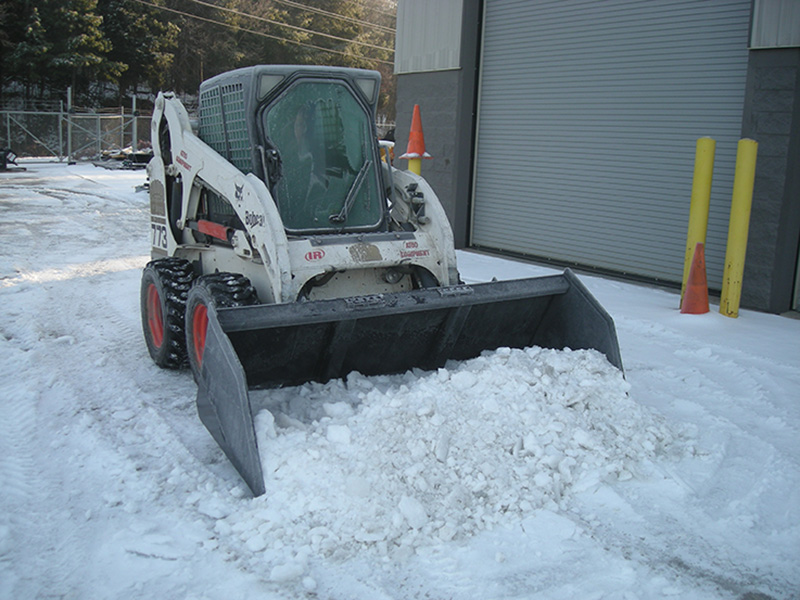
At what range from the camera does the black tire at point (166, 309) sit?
19.2 ft

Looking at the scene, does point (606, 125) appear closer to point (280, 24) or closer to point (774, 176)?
point (774, 176)

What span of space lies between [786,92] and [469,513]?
265 inches

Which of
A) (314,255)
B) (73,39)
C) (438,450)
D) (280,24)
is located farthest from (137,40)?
(438,450)

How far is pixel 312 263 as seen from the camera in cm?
521

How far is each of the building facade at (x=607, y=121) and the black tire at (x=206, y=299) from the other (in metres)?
6.16

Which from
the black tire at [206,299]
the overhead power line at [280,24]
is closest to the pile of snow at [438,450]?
the black tire at [206,299]

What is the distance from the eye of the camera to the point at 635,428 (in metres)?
4.61

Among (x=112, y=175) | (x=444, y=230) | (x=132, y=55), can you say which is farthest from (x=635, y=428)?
(x=132, y=55)

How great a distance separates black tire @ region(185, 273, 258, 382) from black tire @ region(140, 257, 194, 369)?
1.91ft

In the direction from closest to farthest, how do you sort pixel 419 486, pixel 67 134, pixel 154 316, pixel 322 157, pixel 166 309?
pixel 419 486 < pixel 322 157 < pixel 166 309 < pixel 154 316 < pixel 67 134

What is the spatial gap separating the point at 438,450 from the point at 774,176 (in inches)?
243

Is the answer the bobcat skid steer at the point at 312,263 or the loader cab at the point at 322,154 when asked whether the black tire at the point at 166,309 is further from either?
the loader cab at the point at 322,154

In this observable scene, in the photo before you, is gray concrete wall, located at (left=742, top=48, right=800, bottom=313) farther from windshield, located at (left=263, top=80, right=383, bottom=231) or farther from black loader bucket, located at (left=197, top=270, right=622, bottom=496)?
windshield, located at (left=263, top=80, right=383, bottom=231)

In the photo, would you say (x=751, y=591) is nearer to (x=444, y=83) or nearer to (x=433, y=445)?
(x=433, y=445)
